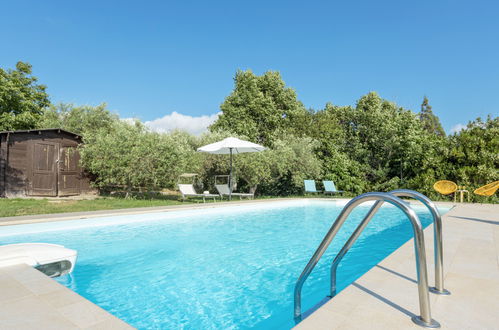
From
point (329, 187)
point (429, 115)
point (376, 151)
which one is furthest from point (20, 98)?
point (429, 115)

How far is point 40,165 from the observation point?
13.5 metres

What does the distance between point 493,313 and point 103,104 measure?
90.0 ft

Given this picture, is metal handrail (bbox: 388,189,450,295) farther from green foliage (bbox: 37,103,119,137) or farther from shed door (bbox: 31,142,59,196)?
green foliage (bbox: 37,103,119,137)

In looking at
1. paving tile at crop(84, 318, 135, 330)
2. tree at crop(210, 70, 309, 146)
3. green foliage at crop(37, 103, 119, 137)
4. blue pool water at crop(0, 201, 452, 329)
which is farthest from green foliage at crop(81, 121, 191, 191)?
tree at crop(210, 70, 309, 146)

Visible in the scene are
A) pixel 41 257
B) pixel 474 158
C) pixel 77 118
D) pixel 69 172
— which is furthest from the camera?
pixel 77 118

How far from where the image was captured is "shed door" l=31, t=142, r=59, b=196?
43.8 ft

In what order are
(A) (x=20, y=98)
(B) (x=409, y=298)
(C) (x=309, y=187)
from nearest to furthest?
(B) (x=409, y=298)
(C) (x=309, y=187)
(A) (x=20, y=98)

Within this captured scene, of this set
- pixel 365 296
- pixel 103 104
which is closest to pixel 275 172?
pixel 365 296

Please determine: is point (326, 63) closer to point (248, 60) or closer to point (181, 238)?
point (248, 60)

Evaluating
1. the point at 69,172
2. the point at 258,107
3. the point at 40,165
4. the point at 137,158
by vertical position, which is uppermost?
the point at 258,107

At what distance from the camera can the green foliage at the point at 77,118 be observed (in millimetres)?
23156

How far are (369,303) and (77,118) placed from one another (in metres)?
26.4

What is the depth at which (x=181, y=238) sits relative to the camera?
643 centimetres

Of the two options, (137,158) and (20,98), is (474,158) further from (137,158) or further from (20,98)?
(20,98)
